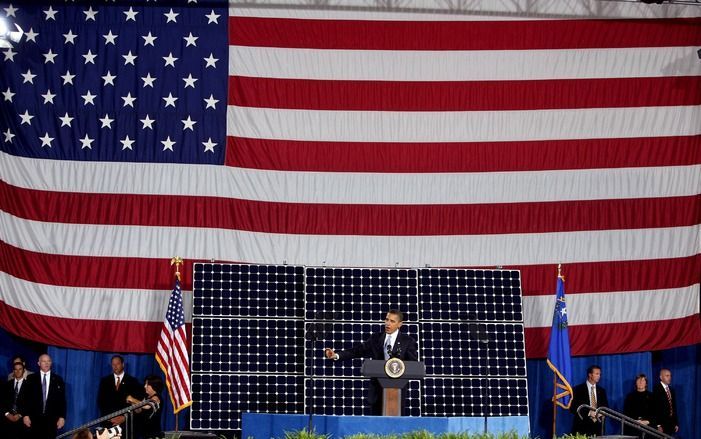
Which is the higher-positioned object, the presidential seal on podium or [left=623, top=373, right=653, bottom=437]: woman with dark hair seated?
the presidential seal on podium

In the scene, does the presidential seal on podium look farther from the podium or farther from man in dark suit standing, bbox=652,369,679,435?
man in dark suit standing, bbox=652,369,679,435

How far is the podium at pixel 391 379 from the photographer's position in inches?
464

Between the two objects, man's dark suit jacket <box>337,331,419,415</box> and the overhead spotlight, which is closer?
man's dark suit jacket <box>337,331,419,415</box>

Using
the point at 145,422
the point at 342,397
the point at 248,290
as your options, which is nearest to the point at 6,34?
the point at 248,290

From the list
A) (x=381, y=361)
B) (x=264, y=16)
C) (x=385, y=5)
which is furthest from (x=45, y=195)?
(x=381, y=361)

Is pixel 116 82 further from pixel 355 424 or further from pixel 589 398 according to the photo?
pixel 589 398

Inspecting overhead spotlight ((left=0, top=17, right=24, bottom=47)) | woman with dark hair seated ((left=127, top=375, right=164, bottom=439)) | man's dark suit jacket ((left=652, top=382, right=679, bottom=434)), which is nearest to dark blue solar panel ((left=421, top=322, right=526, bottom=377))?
man's dark suit jacket ((left=652, top=382, right=679, bottom=434))

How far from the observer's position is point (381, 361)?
1183 centimetres

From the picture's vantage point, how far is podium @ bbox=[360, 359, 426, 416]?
38.6 feet

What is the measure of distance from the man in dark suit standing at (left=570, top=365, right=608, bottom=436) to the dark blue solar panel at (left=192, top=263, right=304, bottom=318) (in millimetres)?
3989

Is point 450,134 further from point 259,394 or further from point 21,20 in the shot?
point 21,20

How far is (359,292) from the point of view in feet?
51.5

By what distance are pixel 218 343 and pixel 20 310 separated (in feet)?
9.35

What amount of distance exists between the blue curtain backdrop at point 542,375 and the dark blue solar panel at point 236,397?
0.84 m
